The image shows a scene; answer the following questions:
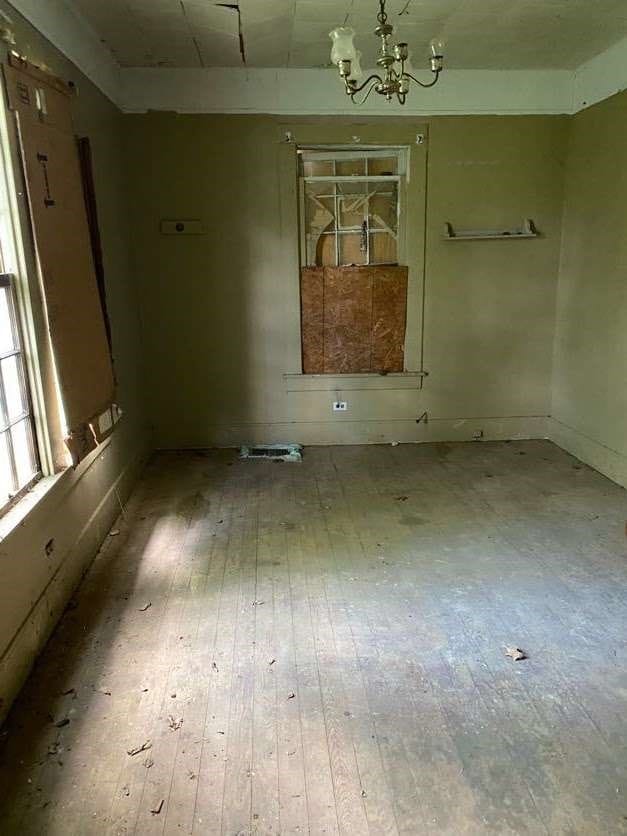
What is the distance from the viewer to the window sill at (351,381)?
4.88 meters

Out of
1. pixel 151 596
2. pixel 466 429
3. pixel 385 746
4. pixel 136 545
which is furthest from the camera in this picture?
pixel 466 429

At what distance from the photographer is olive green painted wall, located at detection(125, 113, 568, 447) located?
4.50 m

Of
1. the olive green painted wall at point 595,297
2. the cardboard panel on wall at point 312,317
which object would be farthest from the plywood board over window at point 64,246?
the olive green painted wall at point 595,297

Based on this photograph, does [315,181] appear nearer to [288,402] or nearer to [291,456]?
[288,402]

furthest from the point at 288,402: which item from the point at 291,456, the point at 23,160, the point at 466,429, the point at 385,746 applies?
the point at 385,746

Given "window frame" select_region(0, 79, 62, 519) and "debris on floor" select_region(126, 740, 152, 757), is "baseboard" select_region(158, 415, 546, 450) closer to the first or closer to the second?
"window frame" select_region(0, 79, 62, 519)

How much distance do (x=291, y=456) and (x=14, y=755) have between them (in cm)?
302

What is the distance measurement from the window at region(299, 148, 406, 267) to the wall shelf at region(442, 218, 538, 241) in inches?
16.9

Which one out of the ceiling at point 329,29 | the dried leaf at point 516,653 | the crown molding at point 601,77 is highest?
the ceiling at point 329,29

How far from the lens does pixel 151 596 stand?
2.78 meters

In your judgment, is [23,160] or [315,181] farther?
[315,181]

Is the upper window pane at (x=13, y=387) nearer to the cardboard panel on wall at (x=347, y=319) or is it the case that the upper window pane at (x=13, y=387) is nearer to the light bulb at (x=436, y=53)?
the light bulb at (x=436, y=53)

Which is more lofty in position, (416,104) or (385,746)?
(416,104)

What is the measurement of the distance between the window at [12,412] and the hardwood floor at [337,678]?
69 centimetres
